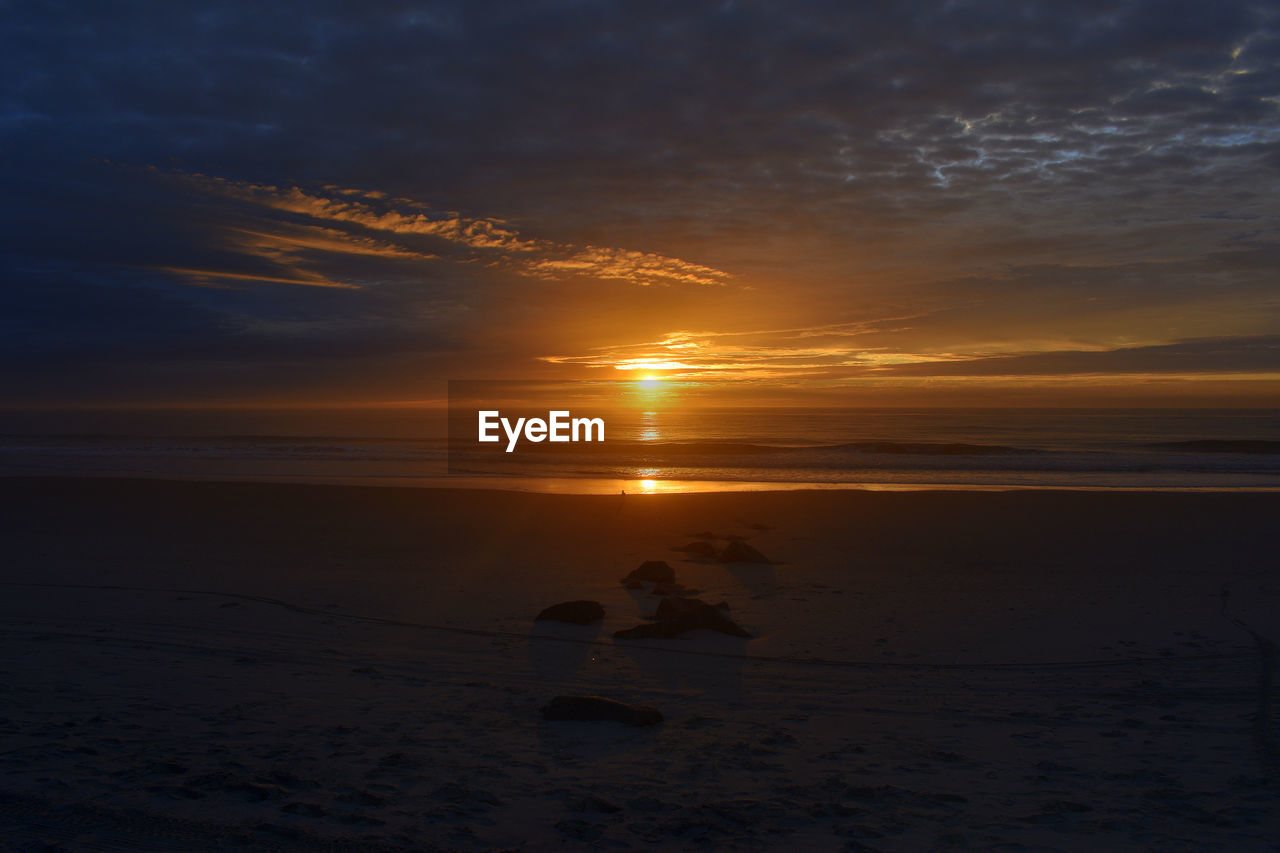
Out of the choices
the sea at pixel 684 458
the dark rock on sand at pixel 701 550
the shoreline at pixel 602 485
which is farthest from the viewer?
the sea at pixel 684 458

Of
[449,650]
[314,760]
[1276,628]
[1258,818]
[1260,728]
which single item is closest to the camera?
[1258,818]

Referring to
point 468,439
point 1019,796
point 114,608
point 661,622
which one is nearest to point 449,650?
point 661,622

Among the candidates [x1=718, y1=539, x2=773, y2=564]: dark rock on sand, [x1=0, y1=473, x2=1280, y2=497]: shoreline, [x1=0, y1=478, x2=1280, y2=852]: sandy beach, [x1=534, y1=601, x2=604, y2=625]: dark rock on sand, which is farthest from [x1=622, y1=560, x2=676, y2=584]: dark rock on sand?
[x1=0, y1=473, x2=1280, y2=497]: shoreline

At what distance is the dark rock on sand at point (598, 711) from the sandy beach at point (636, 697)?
9 cm

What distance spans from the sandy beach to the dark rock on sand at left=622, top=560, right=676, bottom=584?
36 cm

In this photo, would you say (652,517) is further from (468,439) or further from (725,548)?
(468,439)

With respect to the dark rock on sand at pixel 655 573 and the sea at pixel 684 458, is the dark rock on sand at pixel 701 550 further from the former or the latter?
the sea at pixel 684 458

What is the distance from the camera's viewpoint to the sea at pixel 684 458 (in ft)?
82.7

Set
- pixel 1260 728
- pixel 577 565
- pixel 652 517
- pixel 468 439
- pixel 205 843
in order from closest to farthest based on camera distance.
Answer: pixel 205 843 → pixel 1260 728 → pixel 577 565 → pixel 652 517 → pixel 468 439

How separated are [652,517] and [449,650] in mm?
8904

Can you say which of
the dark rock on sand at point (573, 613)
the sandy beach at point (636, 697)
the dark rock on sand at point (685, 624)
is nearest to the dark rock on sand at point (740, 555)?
the sandy beach at point (636, 697)

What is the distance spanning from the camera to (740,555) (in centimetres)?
1134

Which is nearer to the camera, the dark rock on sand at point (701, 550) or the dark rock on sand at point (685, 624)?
the dark rock on sand at point (685, 624)

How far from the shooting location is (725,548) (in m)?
12.0
